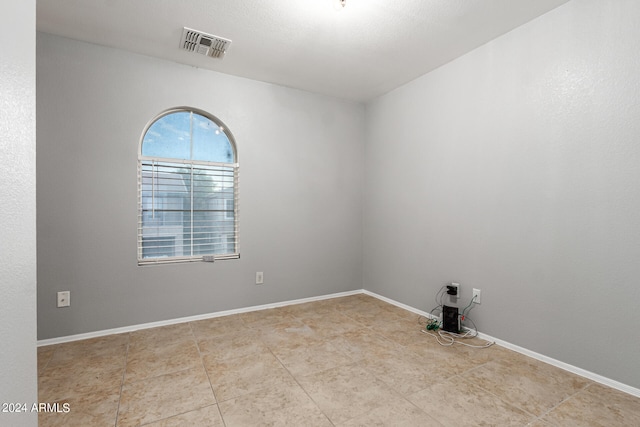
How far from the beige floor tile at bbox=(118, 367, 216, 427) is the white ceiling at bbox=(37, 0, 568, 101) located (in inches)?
99.6

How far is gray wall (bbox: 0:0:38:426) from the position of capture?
935mm

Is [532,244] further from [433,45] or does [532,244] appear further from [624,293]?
[433,45]

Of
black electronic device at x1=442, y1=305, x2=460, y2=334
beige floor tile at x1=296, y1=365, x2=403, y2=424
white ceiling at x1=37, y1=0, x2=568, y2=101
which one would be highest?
white ceiling at x1=37, y1=0, x2=568, y2=101

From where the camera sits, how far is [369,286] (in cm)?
386

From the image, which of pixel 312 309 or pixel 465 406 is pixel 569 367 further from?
pixel 312 309

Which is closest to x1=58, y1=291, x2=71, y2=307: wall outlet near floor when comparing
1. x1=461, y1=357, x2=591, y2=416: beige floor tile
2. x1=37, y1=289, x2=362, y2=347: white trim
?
x1=37, y1=289, x2=362, y2=347: white trim

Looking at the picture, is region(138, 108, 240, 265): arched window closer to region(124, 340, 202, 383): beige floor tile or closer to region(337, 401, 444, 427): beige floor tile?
region(124, 340, 202, 383): beige floor tile

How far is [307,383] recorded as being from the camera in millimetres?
1869

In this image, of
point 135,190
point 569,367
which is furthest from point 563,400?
point 135,190

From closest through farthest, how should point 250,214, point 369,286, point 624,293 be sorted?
point 624,293
point 250,214
point 369,286

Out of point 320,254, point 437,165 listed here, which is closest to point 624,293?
point 437,165

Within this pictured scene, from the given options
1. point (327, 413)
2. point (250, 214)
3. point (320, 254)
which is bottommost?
point (327, 413)

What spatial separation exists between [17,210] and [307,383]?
5.51 feet

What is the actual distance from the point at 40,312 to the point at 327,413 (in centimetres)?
243
